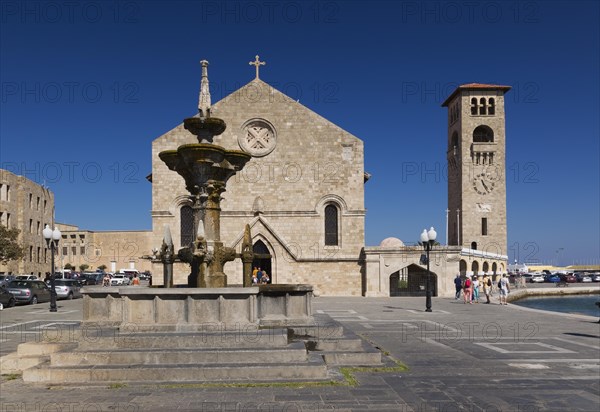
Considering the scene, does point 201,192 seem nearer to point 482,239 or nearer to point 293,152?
point 293,152

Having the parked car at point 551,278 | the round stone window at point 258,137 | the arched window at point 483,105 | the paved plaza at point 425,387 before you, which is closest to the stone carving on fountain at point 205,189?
the paved plaza at point 425,387

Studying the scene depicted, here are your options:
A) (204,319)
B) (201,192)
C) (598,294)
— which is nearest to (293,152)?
(201,192)

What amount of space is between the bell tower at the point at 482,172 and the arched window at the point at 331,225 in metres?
26.6

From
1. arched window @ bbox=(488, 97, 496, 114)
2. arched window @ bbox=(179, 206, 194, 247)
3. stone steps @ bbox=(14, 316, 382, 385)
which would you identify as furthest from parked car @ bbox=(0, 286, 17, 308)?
arched window @ bbox=(488, 97, 496, 114)

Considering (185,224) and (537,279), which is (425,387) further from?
(537,279)

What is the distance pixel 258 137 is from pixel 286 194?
4.01 m

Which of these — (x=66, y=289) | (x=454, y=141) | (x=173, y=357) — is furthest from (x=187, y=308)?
(x=454, y=141)

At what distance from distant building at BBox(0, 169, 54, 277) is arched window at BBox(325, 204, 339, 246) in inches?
1372

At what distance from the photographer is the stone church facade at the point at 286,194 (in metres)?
31.7

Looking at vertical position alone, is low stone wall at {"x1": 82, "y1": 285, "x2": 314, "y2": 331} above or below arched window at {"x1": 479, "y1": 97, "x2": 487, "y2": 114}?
below

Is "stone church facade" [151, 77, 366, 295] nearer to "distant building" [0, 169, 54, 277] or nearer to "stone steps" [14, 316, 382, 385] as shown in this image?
"stone steps" [14, 316, 382, 385]

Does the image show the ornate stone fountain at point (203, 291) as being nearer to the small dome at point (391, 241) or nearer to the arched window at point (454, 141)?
the small dome at point (391, 241)

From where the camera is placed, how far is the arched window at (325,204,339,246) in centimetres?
3231

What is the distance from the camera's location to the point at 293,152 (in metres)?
32.4
